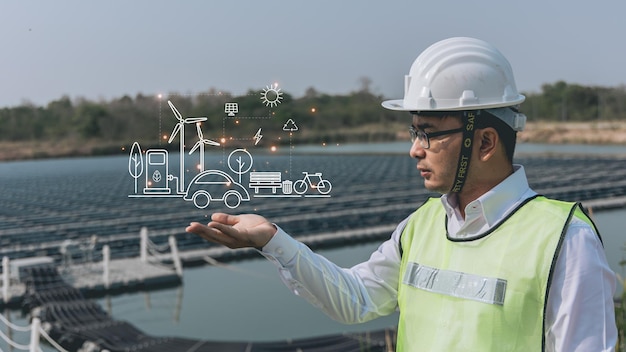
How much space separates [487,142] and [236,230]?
1.66ft

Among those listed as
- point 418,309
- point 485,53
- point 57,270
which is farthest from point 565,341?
point 57,270

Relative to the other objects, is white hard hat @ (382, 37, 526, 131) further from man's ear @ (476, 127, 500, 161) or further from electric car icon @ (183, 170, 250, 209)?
electric car icon @ (183, 170, 250, 209)

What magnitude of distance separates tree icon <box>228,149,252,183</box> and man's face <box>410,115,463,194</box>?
1.03m

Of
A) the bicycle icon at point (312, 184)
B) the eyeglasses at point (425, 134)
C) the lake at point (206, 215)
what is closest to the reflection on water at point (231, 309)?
the lake at point (206, 215)

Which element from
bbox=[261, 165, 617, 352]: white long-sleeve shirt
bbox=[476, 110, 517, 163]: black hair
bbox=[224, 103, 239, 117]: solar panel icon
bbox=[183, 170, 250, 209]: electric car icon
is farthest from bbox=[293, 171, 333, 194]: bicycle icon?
bbox=[476, 110, 517, 163]: black hair

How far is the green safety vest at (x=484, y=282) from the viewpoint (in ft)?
4.10

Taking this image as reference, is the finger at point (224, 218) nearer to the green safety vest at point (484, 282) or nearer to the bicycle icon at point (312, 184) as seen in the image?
the green safety vest at point (484, 282)

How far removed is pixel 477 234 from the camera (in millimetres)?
1387

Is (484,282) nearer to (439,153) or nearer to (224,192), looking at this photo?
(439,153)

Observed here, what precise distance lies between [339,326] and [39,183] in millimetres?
43821

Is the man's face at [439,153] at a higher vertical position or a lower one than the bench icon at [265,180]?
higher

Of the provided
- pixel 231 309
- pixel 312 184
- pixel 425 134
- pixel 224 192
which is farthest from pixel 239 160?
pixel 231 309

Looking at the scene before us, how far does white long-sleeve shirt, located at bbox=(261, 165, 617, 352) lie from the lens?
1.17 m

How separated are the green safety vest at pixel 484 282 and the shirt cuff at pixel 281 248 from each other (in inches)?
9.7
